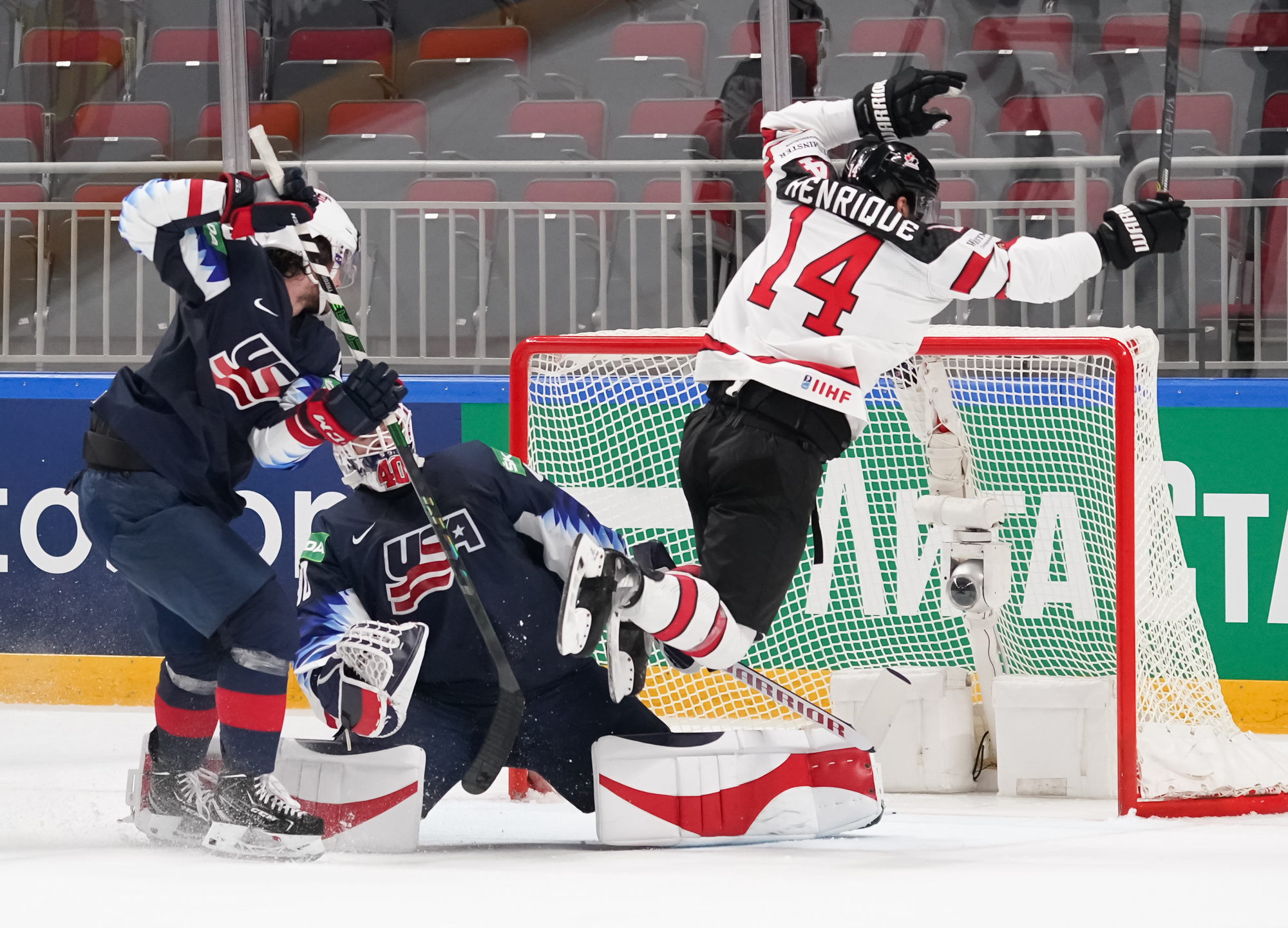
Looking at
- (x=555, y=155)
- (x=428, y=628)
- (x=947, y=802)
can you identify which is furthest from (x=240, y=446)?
(x=555, y=155)

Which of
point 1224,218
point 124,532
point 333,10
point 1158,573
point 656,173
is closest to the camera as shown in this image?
point 124,532

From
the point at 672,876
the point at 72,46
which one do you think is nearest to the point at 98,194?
the point at 72,46

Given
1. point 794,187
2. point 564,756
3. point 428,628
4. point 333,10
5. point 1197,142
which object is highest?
point 333,10

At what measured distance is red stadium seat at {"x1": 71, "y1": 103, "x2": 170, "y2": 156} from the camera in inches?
181

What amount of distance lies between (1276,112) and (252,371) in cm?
286

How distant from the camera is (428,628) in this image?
9.36ft

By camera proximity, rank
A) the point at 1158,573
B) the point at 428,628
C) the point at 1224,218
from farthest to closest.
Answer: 1. the point at 1224,218
2. the point at 1158,573
3. the point at 428,628

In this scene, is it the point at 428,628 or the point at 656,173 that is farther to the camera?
the point at 656,173

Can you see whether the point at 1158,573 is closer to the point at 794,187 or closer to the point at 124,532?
the point at 794,187

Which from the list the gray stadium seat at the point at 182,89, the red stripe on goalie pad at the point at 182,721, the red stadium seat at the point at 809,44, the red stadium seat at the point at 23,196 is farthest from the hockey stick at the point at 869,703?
the red stadium seat at the point at 23,196

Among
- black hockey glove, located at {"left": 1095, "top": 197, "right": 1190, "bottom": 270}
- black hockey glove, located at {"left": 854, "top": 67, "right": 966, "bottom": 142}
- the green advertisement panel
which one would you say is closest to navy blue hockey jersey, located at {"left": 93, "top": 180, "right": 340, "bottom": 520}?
black hockey glove, located at {"left": 854, "top": 67, "right": 966, "bottom": 142}

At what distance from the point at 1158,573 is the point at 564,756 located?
133 cm

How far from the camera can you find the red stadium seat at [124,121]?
15.1 feet

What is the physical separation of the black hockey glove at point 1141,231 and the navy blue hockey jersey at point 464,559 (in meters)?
1.02
